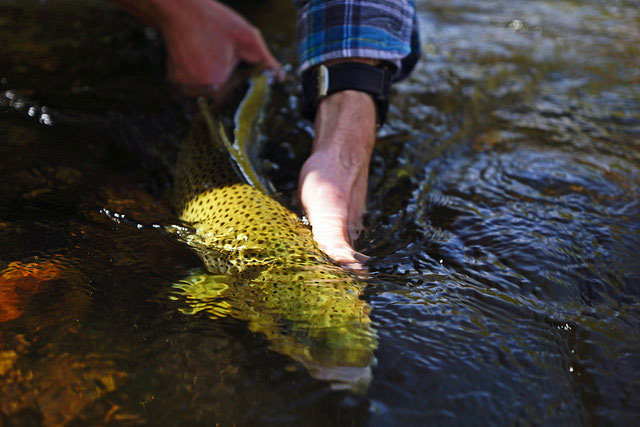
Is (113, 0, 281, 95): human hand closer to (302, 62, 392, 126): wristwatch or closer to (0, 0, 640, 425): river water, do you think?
(0, 0, 640, 425): river water

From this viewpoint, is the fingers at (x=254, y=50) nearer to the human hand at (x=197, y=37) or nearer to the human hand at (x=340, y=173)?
the human hand at (x=197, y=37)

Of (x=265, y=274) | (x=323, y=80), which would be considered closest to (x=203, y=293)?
(x=265, y=274)

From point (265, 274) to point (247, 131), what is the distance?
1485 mm

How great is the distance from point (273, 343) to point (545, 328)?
893mm

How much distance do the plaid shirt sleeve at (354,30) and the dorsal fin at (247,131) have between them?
22.0 inches

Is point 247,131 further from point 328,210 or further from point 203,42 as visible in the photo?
point 328,210

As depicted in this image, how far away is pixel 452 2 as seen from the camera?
6840 mm

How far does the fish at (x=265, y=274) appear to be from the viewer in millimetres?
1496

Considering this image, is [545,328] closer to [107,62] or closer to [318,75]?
[318,75]

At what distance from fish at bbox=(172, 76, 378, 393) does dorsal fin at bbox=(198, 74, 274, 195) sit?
0.04 feet

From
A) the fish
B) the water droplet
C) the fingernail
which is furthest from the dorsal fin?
the water droplet

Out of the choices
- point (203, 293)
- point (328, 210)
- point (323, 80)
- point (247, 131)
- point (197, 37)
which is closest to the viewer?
point (203, 293)

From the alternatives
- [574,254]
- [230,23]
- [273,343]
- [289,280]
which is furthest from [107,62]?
[574,254]

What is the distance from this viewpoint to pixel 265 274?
1.88 metres
